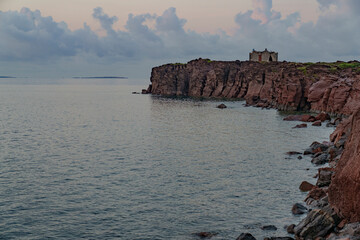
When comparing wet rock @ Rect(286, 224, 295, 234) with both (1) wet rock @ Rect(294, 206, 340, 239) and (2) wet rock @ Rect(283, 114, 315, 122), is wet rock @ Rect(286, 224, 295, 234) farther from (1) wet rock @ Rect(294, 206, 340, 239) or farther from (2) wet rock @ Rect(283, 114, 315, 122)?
(2) wet rock @ Rect(283, 114, 315, 122)

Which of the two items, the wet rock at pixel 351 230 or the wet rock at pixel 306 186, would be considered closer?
the wet rock at pixel 351 230

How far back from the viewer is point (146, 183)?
127 feet

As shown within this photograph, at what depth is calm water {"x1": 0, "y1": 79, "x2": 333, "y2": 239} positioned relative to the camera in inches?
1112

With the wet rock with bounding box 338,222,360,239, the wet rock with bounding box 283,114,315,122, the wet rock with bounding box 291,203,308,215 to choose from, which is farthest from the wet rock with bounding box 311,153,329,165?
the wet rock with bounding box 283,114,315,122

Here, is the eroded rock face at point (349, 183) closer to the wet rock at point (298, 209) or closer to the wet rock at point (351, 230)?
the wet rock at point (351, 230)

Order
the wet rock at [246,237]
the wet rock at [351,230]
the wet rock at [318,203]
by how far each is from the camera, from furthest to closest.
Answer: the wet rock at [318,203]
the wet rock at [246,237]
the wet rock at [351,230]

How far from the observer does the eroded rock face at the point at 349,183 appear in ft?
76.4

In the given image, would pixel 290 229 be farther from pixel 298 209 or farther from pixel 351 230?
pixel 351 230

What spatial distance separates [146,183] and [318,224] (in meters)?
18.7

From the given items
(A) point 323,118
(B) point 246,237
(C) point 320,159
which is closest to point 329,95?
(A) point 323,118

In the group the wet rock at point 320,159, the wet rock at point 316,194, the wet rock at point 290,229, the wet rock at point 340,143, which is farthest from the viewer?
the wet rock at point 340,143

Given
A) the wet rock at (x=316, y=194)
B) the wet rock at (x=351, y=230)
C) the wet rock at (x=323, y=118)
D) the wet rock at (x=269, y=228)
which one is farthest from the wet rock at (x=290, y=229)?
the wet rock at (x=323, y=118)

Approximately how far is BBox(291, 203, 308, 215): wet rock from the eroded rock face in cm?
400

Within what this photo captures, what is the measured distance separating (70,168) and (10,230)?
17.5 meters
